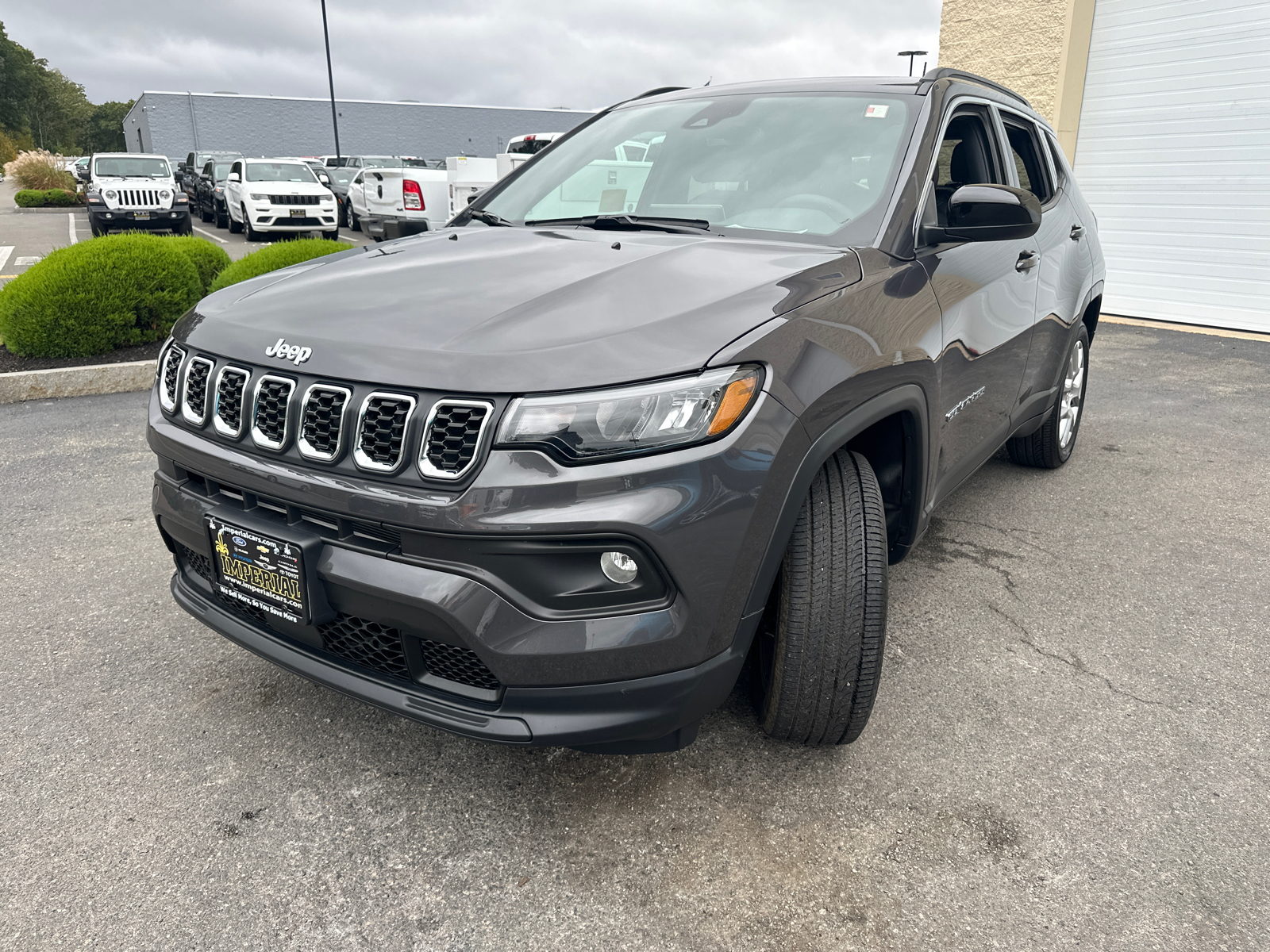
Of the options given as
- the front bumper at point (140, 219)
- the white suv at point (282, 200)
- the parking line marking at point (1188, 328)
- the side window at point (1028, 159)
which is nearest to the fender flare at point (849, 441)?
the side window at point (1028, 159)

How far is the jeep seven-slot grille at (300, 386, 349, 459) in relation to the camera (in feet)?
6.03

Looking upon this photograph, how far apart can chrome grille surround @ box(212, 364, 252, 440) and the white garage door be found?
10.4m

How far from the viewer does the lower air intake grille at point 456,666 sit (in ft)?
5.98

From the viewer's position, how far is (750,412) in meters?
1.75

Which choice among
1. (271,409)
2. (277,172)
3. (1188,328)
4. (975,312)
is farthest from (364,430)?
(277,172)

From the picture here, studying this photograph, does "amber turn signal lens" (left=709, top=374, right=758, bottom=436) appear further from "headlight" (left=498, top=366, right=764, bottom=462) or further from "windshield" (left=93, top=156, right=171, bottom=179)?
"windshield" (left=93, top=156, right=171, bottom=179)

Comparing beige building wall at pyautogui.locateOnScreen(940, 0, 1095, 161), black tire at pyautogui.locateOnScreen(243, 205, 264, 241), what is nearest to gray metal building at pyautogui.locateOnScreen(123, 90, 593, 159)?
black tire at pyautogui.locateOnScreen(243, 205, 264, 241)

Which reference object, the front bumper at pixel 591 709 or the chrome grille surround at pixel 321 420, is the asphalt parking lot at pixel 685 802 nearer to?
the front bumper at pixel 591 709

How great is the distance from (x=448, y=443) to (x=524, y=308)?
38cm

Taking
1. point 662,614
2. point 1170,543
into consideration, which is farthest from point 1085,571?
point 662,614

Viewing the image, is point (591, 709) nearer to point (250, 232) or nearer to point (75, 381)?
point (75, 381)

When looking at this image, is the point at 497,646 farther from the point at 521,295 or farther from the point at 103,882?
the point at 103,882

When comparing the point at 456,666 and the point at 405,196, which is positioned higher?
the point at 405,196

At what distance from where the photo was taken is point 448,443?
172 centimetres
